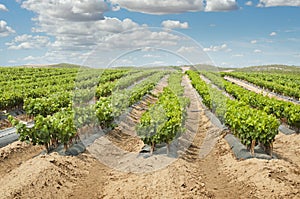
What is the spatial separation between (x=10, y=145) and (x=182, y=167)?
5.86 m

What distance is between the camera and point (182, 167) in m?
9.62

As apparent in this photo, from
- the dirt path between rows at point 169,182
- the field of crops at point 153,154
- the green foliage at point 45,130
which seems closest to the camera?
the dirt path between rows at point 169,182

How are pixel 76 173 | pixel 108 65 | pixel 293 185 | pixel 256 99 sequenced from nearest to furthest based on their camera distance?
1. pixel 293 185
2. pixel 76 173
3. pixel 108 65
4. pixel 256 99

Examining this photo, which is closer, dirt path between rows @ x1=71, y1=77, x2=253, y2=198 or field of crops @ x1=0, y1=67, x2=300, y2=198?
dirt path between rows @ x1=71, y1=77, x2=253, y2=198

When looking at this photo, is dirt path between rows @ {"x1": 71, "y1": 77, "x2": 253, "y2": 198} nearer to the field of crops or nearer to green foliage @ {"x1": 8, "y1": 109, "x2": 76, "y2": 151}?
the field of crops

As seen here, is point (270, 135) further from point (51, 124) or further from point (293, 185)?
point (51, 124)

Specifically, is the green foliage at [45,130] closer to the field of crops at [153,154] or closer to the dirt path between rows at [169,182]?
the field of crops at [153,154]

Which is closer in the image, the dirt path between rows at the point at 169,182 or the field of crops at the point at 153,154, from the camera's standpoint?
the dirt path between rows at the point at 169,182

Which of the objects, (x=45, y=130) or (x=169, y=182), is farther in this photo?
(x=45, y=130)

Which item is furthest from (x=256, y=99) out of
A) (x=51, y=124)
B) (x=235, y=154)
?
(x=51, y=124)

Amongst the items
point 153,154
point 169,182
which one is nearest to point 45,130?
point 153,154

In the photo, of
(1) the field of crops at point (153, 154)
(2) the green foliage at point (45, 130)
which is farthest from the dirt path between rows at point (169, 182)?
(2) the green foliage at point (45, 130)

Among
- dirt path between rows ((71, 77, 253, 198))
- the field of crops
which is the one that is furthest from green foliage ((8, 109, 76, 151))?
dirt path between rows ((71, 77, 253, 198))

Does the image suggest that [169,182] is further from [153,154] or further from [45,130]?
[45,130]
